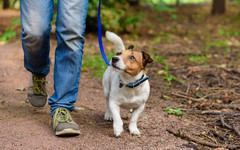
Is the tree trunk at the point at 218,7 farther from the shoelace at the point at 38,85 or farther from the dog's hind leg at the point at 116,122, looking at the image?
the dog's hind leg at the point at 116,122

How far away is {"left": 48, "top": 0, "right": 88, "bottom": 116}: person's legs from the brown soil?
336 mm

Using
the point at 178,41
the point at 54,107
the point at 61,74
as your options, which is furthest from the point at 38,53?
the point at 178,41

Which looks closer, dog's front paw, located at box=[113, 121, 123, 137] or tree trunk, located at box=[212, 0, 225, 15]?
dog's front paw, located at box=[113, 121, 123, 137]

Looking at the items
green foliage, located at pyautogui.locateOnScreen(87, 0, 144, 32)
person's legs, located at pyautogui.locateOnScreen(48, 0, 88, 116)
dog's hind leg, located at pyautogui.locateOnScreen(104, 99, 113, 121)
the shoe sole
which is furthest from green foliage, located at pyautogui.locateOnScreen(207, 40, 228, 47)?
the shoe sole

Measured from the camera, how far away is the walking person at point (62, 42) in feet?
9.95

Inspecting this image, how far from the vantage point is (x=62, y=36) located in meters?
3.06

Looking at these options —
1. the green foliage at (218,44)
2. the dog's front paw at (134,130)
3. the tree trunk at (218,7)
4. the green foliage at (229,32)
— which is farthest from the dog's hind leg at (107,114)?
the tree trunk at (218,7)

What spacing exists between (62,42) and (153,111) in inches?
61.4

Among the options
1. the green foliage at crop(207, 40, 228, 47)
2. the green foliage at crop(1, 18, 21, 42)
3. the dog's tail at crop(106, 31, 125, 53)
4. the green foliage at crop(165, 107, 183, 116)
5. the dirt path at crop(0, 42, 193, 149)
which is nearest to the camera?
the dirt path at crop(0, 42, 193, 149)

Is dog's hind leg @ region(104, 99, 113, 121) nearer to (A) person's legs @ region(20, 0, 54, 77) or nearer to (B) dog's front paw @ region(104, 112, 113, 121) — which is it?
(B) dog's front paw @ region(104, 112, 113, 121)

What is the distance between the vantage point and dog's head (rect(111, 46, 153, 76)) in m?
2.99

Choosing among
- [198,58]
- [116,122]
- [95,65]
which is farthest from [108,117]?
[198,58]

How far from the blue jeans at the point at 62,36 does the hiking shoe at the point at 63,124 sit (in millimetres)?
72

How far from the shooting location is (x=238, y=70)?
580cm
